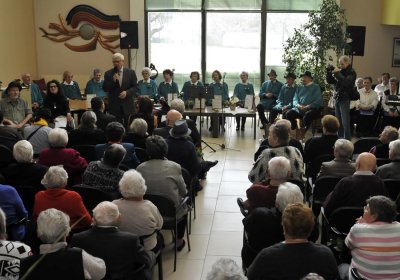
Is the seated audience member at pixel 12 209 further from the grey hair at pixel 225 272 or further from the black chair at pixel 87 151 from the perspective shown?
the grey hair at pixel 225 272

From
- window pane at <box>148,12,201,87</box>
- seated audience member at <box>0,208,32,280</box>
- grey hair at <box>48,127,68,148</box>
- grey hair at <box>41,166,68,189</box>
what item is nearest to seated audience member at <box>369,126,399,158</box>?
grey hair at <box>48,127,68,148</box>

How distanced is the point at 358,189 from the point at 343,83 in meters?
4.73

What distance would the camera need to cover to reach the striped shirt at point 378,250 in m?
3.08

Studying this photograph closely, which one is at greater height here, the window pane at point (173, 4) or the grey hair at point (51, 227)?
the window pane at point (173, 4)

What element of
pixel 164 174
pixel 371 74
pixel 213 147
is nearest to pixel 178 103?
pixel 213 147

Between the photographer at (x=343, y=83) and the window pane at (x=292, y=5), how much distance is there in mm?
4330

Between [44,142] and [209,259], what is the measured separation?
2.52m

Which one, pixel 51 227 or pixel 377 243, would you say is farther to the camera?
pixel 377 243

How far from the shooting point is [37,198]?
Result: 384 centimetres

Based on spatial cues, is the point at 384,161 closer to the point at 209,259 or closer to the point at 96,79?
the point at 209,259

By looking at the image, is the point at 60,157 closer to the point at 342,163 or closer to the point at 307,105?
the point at 342,163

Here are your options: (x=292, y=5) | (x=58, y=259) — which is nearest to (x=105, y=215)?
(x=58, y=259)

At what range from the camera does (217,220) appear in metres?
5.70

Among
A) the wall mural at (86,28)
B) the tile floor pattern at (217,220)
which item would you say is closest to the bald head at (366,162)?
the tile floor pattern at (217,220)
